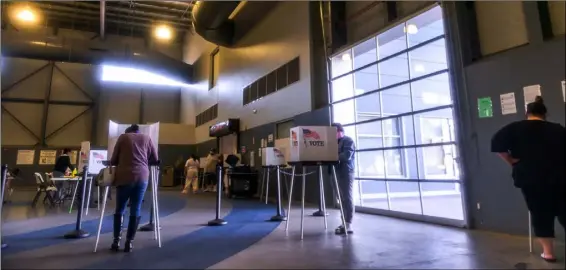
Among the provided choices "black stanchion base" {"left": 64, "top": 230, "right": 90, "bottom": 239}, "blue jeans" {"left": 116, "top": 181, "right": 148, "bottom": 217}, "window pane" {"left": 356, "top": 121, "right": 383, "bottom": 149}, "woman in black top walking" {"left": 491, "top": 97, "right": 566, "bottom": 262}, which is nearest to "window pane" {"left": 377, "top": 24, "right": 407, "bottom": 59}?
"window pane" {"left": 356, "top": 121, "right": 383, "bottom": 149}

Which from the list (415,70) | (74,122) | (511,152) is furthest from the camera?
(74,122)

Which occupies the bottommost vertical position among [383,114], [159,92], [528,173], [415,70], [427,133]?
[528,173]

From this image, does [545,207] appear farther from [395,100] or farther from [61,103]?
[61,103]

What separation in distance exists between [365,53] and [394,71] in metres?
0.88

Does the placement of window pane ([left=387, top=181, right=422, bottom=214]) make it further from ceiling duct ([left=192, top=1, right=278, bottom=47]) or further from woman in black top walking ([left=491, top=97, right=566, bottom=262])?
ceiling duct ([left=192, top=1, right=278, bottom=47])

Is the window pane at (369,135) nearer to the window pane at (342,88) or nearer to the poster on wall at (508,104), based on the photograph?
the window pane at (342,88)

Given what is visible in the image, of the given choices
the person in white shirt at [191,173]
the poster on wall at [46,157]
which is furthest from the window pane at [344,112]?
the poster on wall at [46,157]

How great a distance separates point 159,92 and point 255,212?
1212 centimetres

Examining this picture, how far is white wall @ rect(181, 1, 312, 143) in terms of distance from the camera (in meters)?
7.19

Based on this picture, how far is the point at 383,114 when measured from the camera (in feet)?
18.4

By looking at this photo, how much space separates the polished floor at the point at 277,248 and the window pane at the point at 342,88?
2.60m

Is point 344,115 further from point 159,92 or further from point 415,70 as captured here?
point 159,92

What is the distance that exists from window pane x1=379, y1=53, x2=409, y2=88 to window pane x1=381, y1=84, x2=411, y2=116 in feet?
0.44

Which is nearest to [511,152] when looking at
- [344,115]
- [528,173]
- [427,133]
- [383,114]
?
[528,173]
